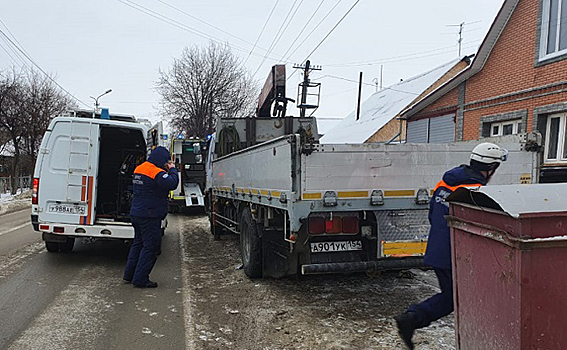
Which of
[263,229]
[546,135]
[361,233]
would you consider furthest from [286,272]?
[546,135]

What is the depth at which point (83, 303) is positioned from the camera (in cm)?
515

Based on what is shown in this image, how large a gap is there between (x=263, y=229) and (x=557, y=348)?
12.7 feet

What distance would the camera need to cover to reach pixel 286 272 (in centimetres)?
549

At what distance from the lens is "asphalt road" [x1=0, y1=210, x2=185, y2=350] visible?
4105 mm

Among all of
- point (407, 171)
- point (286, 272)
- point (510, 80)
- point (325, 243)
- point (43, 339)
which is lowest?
point (43, 339)

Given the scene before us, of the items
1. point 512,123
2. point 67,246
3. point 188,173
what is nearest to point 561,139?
point 512,123

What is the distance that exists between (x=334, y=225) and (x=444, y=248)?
1.43m

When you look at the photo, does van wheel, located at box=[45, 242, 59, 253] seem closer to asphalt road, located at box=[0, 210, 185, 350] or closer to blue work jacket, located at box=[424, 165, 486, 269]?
asphalt road, located at box=[0, 210, 185, 350]

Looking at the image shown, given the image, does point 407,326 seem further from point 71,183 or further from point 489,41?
point 489,41

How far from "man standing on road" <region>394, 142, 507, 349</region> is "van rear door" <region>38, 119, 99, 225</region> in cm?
520

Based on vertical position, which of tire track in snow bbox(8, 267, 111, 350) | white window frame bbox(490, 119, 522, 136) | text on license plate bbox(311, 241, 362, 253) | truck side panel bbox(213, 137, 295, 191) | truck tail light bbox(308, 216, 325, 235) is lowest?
tire track in snow bbox(8, 267, 111, 350)

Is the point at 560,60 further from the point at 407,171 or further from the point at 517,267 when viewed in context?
the point at 517,267

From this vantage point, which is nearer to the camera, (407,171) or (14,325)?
(14,325)

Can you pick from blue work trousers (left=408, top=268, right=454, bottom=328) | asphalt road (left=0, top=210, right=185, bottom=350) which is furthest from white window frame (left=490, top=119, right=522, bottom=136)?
asphalt road (left=0, top=210, right=185, bottom=350)
